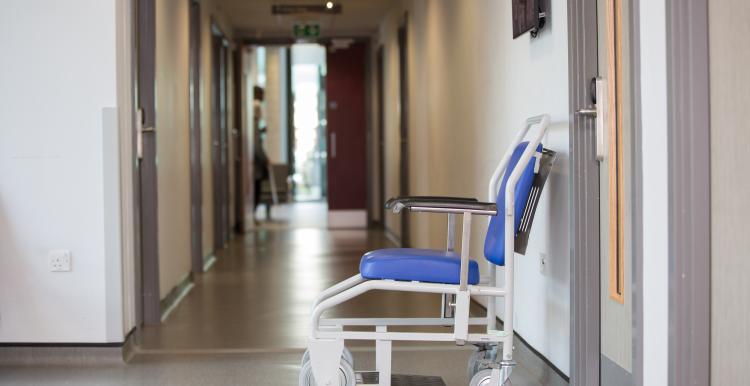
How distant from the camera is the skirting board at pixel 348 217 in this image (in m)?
13.7

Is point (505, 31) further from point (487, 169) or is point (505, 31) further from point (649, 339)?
point (649, 339)

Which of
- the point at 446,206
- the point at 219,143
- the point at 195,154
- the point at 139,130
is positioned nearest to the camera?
the point at 446,206

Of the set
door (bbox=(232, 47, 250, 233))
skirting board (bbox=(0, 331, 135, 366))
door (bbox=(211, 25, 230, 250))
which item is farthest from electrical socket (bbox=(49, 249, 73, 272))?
door (bbox=(232, 47, 250, 233))

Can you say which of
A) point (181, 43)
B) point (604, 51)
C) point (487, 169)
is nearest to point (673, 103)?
point (604, 51)

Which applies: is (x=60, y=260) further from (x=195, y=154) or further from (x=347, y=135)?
(x=347, y=135)

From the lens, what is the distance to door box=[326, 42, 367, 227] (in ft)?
45.2

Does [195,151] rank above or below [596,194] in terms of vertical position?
above

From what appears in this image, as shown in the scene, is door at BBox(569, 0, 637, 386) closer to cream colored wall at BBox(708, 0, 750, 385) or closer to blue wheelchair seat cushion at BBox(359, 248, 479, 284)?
blue wheelchair seat cushion at BBox(359, 248, 479, 284)

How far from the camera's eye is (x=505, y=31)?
457cm

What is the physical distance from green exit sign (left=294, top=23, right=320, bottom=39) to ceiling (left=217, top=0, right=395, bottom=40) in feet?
0.31

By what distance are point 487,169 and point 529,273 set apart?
3.21 ft

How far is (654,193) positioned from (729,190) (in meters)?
0.19

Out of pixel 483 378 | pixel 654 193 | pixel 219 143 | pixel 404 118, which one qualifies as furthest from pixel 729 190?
pixel 219 143

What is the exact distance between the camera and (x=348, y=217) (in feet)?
45.4
